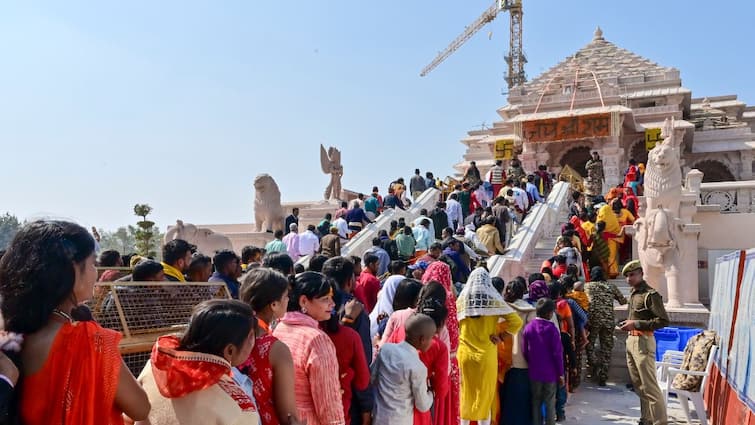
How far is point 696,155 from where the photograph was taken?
28297 millimetres

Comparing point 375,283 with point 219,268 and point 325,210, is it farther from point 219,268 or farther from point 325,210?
point 325,210

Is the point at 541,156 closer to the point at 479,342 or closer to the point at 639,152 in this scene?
the point at 639,152

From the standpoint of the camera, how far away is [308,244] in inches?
457

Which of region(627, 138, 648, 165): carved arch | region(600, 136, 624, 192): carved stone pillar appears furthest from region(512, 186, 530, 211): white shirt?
region(627, 138, 648, 165): carved arch

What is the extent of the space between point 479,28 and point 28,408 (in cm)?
8342

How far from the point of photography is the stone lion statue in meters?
15.4

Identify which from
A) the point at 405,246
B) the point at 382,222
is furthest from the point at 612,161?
the point at 405,246

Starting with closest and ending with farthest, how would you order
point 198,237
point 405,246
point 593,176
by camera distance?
point 405,246 < point 198,237 < point 593,176

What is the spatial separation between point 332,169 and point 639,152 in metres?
16.7

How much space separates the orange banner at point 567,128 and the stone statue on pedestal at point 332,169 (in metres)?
11.5

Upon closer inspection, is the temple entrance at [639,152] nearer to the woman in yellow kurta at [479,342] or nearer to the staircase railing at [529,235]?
the staircase railing at [529,235]

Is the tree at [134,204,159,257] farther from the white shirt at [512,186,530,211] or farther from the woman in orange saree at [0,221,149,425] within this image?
the woman in orange saree at [0,221,149,425]

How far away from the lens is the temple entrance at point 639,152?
92.5 feet

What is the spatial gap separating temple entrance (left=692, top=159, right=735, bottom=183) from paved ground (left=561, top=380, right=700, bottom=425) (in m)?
24.6
